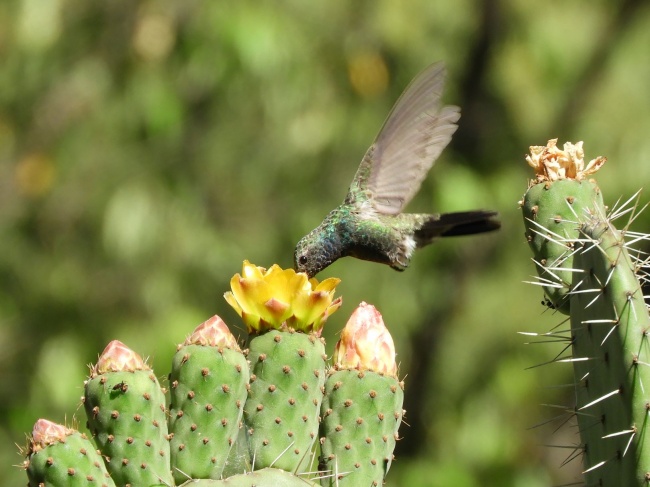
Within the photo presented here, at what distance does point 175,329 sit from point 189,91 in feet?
4.54

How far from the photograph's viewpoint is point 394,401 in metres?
1.81

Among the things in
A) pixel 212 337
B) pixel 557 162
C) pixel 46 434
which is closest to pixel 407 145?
pixel 557 162

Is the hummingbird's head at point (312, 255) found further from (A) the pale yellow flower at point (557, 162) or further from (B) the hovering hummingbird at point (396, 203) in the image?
(A) the pale yellow flower at point (557, 162)

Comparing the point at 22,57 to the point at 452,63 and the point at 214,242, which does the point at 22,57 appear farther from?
the point at 452,63

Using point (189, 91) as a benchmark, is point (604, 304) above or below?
below

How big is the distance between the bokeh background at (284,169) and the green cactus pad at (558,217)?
302 centimetres

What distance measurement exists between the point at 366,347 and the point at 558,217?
1.44 feet

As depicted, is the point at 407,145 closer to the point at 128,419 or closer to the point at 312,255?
the point at 312,255

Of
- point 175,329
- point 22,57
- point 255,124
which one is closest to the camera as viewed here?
point 175,329

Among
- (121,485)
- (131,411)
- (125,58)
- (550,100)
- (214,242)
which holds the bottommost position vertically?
(121,485)

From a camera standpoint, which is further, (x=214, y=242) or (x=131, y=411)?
(x=214, y=242)

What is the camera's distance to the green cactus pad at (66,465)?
1612mm

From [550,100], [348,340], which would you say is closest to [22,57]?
[550,100]

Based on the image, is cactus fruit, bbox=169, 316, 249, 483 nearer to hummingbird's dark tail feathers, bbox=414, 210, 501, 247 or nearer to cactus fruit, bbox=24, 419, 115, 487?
cactus fruit, bbox=24, 419, 115, 487
